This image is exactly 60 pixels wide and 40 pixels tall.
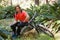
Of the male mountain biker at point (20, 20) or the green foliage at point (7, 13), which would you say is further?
the green foliage at point (7, 13)

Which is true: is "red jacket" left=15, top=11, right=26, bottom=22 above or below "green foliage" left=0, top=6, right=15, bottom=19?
above

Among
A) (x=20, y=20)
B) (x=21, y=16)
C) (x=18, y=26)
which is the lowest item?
(x=18, y=26)

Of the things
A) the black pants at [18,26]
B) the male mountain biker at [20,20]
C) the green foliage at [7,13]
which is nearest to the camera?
the male mountain biker at [20,20]

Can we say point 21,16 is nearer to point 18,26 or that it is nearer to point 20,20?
point 20,20

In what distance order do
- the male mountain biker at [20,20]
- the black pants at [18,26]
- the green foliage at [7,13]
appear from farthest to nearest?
1. the green foliage at [7,13]
2. the black pants at [18,26]
3. the male mountain biker at [20,20]

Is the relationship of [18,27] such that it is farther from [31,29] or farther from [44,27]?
[44,27]

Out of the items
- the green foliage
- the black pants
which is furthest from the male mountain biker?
the green foliage

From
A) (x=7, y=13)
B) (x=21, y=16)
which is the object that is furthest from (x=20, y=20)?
(x=7, y=13)

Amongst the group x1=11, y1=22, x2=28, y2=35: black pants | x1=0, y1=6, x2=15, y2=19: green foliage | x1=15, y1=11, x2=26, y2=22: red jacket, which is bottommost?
x1=0, y1=6, x2=15, y2=19: green foliage

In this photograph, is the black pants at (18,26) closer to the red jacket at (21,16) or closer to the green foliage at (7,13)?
the red jacket at (21,16)

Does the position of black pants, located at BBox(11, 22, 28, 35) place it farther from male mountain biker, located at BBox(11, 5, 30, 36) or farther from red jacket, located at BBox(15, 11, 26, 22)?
red jacket, located at BBox(15, 11, 26, 22)

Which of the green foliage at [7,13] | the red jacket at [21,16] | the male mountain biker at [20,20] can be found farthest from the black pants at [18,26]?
the green foliage at [7,13]

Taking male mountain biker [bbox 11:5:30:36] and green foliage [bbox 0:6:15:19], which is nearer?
male mountain biker [bbox 11:5:30:36]

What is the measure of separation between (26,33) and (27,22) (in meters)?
0.58
